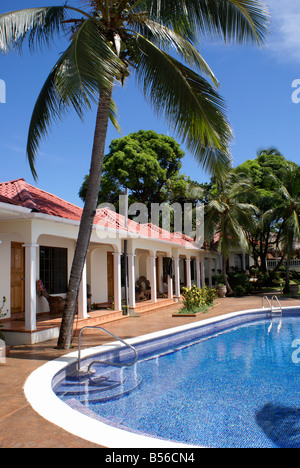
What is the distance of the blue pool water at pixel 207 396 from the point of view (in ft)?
16.9

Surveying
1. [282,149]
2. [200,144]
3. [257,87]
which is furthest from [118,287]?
[282,149]

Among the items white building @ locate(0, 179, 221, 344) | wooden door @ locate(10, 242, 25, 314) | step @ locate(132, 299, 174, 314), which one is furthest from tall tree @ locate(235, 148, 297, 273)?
wooden door @ locate(10, 242, 25, 314)

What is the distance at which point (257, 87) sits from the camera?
522 inches

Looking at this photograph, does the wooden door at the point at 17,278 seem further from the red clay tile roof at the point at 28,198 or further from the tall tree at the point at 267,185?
the tall tree at the point at 267,185

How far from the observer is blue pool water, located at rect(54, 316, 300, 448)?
5152 mm

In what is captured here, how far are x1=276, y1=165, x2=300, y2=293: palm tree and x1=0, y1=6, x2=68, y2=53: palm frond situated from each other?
19.0m

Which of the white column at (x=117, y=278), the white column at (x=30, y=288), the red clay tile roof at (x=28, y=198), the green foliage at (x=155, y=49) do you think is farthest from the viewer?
the white column at (x=117, y=278)

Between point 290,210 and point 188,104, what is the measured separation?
62.5 feet

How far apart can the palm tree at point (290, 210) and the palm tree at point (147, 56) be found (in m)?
16.4

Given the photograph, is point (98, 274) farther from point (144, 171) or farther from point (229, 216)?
point (144, 171)

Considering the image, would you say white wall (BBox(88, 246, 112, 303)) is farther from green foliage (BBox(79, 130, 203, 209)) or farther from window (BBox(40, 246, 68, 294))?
green foliage (BBox(79, 130, 203, 209))

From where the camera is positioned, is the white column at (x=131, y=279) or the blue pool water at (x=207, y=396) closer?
the blue pool water at (x=207, y=396)

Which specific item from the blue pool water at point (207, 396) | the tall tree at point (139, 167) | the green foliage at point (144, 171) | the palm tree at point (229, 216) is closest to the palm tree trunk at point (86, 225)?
the blue pool water at point (207, 396)

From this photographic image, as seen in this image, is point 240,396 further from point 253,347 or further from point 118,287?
point 118,287
